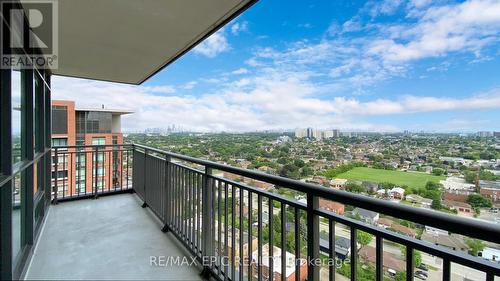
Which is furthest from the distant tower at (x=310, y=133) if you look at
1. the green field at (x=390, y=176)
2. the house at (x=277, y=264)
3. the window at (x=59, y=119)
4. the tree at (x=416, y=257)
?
the window at (x=59, y=119)

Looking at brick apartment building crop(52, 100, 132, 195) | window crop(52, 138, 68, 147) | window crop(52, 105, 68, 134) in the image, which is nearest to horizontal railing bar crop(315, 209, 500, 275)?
brick apartment building crop(52, 100, 132, 195)

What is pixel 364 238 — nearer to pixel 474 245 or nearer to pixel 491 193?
pixel 474 245

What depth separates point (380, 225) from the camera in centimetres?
108

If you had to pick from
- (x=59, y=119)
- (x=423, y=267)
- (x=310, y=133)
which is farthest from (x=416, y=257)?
(x=59, y=119)

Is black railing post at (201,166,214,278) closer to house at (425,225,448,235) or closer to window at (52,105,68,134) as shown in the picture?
house at (425,225,448,235)

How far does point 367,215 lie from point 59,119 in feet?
19.4

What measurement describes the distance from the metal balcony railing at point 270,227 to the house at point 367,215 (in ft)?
0.09

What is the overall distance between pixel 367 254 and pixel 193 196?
193 centimetres

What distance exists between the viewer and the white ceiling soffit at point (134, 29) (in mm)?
2141

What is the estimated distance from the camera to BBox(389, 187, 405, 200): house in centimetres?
129

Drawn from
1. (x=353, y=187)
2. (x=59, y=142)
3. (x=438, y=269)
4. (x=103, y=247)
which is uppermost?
(x=59, y=142)

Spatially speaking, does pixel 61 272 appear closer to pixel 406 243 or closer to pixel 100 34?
pixel 100 34

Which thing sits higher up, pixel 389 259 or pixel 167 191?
pixel 389 259

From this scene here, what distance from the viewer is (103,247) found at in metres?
2.84
